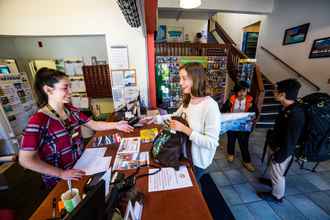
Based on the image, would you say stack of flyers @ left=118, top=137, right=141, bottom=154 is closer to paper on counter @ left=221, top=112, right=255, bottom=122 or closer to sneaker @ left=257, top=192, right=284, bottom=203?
paper on counter @ left=221, top=112, right=255, bottom=122

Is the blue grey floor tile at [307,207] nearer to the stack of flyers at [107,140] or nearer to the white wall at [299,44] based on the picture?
the stack of flyers at [107,140]

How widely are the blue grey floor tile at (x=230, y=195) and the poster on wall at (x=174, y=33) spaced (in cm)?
598

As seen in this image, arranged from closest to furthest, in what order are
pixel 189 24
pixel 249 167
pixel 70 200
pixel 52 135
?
pixel 70 200 → pixel 52 135 → pixel 249 167 → pixel 189 24

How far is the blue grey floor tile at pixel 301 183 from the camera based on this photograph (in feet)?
6.25

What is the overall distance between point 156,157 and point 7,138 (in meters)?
3.02

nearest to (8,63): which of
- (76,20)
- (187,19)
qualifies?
(76,20)

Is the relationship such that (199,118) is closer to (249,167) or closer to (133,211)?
(133,211)

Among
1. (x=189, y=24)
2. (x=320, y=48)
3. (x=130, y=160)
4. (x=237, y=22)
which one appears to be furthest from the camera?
(x=189, y=24)

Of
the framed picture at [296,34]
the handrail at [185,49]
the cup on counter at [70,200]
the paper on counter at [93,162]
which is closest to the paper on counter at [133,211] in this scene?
the cup on counter at [70,200]

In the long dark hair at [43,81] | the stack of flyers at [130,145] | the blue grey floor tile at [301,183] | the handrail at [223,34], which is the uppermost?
the handrail at [223,34]

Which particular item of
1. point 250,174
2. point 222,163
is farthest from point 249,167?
point 222,163

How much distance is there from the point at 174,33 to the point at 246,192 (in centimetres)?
623

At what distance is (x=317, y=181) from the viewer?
2035 millimetres

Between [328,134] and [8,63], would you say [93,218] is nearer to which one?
[328,134]
